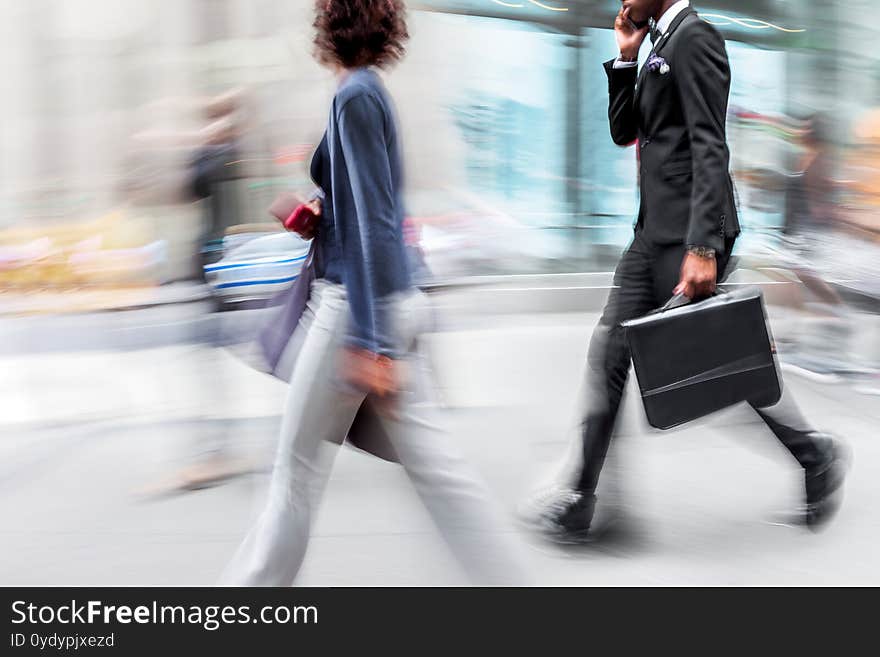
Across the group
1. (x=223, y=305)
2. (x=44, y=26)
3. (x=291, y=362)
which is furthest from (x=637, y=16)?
(x=44, y=26)

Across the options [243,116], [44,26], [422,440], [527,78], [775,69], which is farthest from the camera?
[775,69]

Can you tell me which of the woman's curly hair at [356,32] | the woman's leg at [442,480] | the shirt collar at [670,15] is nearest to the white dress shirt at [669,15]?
the shirt collar at [670,15]

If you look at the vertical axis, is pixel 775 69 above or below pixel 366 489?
above

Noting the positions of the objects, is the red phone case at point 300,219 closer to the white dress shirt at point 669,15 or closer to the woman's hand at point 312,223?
the woman's hand at point 312,223

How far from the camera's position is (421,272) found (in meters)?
2.45

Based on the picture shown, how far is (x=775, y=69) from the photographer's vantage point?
9.75 metres

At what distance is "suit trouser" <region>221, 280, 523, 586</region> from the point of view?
2324mm

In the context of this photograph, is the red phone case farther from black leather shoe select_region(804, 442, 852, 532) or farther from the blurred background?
black leather shoe select_region(804, 442, 852, 532)

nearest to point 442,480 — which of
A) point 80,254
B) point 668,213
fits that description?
point 668,213

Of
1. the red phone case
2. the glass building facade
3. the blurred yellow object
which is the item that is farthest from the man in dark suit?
the blurred yellow object

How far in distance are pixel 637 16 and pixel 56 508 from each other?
8.97ft

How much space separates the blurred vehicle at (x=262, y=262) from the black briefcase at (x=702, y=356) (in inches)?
79.6

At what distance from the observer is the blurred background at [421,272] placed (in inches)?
140

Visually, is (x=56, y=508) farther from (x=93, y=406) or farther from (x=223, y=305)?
(x=93, y=406)
